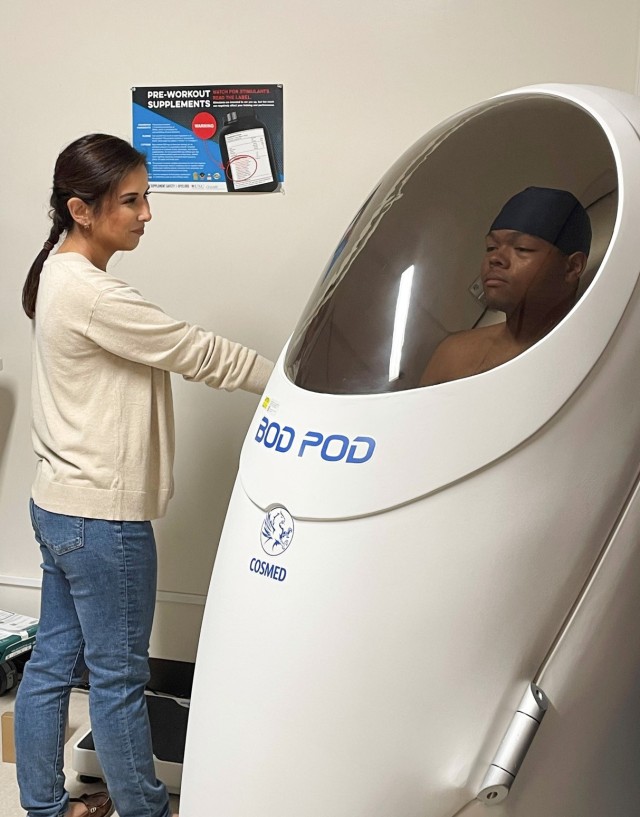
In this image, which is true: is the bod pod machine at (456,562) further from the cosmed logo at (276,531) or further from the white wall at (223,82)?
the white wall at (223,82)

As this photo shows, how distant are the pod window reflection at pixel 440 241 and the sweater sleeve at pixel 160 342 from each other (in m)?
0.37

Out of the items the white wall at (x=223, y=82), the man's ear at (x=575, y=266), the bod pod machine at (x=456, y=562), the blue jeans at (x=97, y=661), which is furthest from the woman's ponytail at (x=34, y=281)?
→ the man's ear at (x=575, y=266)

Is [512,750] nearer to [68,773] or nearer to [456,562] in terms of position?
[456,562]

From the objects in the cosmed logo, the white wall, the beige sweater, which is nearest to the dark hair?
the beige sweater

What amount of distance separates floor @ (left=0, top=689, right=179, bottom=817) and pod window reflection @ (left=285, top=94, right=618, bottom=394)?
1314 millimetres

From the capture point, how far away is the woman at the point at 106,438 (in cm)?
172

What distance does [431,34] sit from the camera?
229 cm

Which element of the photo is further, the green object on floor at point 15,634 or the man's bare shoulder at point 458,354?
the green object on floor at point 15,634

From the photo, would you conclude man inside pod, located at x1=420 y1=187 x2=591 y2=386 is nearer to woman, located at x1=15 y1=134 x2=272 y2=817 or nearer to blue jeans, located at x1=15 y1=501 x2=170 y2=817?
woman, located at x1=15 y1=134 x2=272 y2=817

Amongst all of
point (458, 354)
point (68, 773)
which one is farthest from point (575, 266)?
point (68, 773)

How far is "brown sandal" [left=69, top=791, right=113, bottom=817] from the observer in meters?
1.98

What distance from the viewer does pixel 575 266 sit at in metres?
1.20

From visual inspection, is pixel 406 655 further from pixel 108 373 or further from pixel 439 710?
pixel 108 373

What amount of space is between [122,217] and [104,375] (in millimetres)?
326
